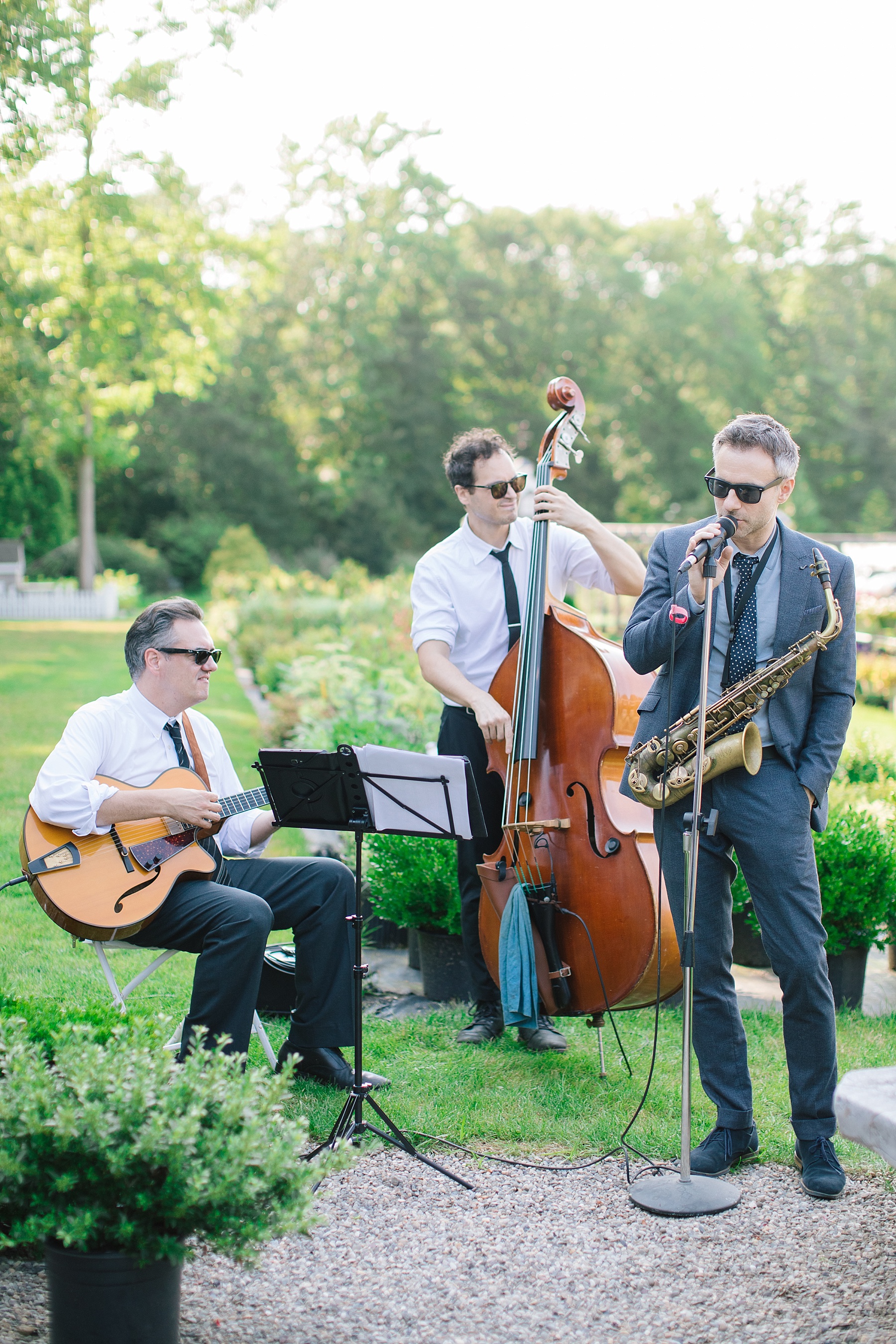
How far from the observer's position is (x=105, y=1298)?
93.0 inches

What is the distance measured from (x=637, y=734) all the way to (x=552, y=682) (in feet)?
1.84

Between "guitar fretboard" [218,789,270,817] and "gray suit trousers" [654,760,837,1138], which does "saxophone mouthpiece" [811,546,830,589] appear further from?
"guitar fretboard" [218,789,270,817]

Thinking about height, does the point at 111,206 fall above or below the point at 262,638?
above

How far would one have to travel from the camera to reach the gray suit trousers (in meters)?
3.39

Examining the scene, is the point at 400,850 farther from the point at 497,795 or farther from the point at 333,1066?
the point at 333,1066

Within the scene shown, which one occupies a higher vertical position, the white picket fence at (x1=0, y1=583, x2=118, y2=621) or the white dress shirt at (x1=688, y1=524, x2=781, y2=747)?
the white dress shirt at (x1=688, y1=524, x2=781, y2=747)

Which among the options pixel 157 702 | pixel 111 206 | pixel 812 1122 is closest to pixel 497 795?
pixel 157 702

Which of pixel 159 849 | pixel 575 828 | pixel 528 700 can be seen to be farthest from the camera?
pixel 528 700

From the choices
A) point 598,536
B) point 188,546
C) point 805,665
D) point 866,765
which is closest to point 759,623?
point 805,665

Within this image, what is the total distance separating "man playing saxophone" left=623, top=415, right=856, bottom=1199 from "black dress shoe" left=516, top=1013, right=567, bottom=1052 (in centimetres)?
98

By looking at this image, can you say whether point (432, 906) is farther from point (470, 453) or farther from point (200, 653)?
point (470, 453)

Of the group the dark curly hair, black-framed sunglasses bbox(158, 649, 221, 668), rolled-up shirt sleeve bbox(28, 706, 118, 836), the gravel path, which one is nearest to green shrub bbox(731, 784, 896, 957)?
the gravel path

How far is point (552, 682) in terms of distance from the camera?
4.13 m

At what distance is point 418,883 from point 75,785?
1973 mm
